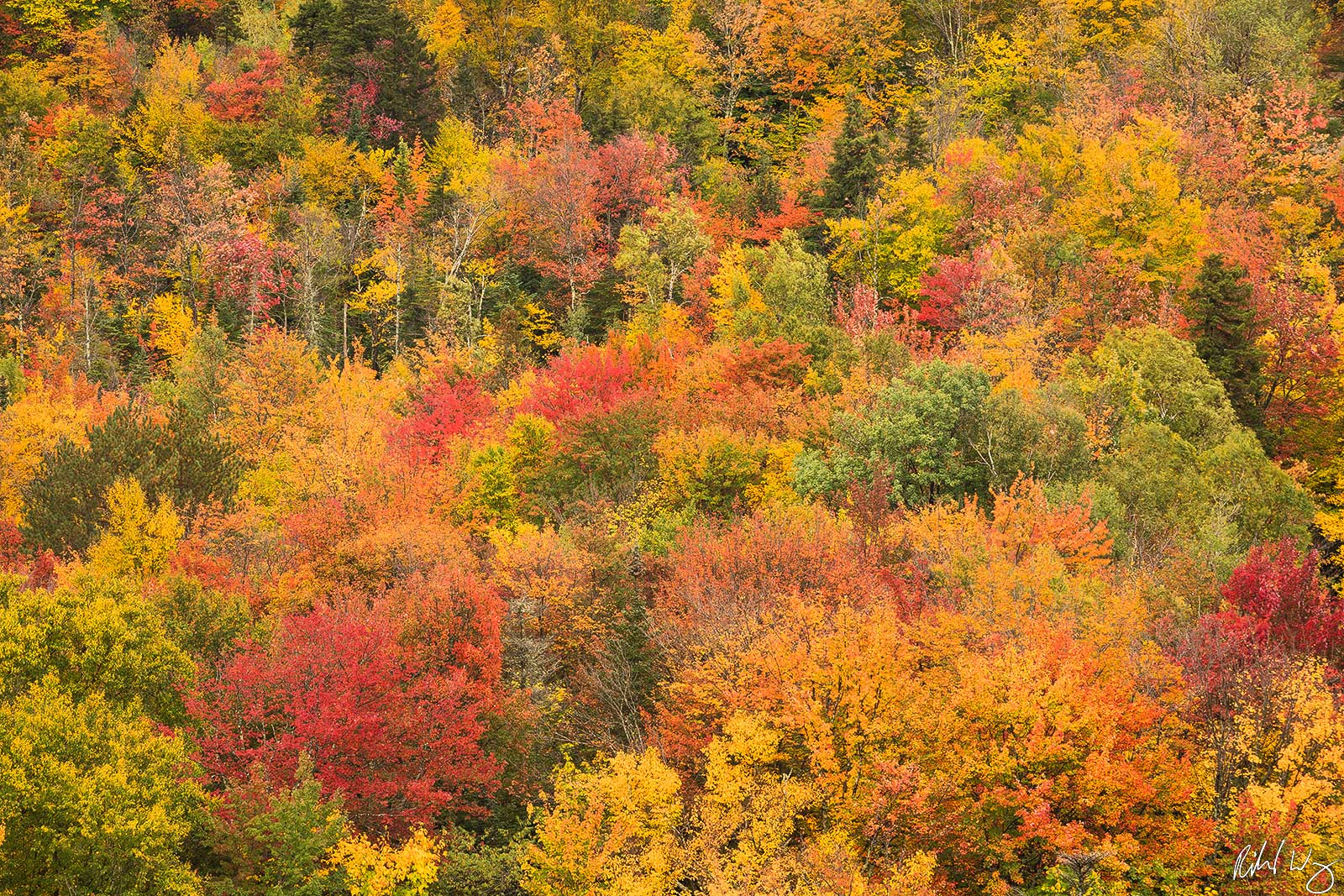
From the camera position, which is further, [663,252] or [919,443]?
[663,252]

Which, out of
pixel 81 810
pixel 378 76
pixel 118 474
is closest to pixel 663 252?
pixel 378 76

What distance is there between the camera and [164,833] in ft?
87.3

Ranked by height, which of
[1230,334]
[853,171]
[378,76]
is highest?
[378,76]

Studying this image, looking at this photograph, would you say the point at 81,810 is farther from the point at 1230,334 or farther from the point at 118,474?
the point at 1230,334

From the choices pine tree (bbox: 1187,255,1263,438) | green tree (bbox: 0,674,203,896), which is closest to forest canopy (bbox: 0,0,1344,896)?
green tree (bbox: 0,674,203,896)

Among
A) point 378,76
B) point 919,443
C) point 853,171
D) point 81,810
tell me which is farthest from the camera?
point 378,76

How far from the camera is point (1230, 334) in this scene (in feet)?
171

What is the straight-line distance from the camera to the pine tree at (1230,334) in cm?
5162

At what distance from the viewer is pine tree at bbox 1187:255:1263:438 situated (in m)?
51.6

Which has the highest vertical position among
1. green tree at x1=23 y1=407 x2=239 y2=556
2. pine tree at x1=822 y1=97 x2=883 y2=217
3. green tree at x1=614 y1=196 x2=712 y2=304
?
pine tree at x1=822 y1=97 x2=883 y2=217

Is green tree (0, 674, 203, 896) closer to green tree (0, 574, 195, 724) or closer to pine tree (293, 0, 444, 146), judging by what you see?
green tree (0, 574, 195, 724)

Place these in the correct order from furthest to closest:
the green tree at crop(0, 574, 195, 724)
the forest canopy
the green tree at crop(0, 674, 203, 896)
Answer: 1. the green tree at crop(0, 574, 195, 724)
2. the forest canopy
3. the green tree at crop(0, 674, 203, 896)

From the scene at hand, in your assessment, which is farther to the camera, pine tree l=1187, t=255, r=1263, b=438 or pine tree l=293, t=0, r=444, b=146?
pine tree l=293, t=0, r=444, b=146

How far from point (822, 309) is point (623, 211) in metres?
22.2
